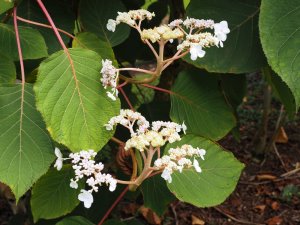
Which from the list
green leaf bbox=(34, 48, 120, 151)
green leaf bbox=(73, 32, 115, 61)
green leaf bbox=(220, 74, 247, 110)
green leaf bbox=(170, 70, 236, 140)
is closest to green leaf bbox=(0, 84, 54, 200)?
green leaf bbox=(34, 48, 120, 151)

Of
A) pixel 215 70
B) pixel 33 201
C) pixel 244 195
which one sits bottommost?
pixel 244 195

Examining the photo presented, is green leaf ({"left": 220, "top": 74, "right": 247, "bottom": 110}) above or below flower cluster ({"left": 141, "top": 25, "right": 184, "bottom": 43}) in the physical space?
below

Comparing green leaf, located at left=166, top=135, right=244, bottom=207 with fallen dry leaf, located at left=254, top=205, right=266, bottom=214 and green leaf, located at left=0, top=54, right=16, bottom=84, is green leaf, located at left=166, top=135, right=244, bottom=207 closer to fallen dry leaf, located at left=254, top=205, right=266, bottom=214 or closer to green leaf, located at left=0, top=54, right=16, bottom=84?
green leaf, located at left=0, top=54, right=16, bottom=84

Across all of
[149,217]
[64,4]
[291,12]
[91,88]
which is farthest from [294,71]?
[149,217]

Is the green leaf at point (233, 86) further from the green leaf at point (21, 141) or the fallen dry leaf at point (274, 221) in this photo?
the fallen dry leaf at point (274, 221)

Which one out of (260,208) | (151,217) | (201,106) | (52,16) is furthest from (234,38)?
(260,208)

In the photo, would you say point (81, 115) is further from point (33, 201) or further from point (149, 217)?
point (149, 217)

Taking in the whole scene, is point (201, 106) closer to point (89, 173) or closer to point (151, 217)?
point (89, 173)
